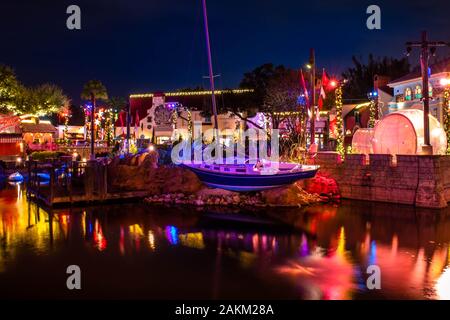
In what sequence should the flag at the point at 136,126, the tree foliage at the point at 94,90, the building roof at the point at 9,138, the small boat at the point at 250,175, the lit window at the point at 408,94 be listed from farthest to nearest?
1. the tree foliage at the point at 94,90
2. the flag at the point at 136,126
3. the building roof at the point at 9,138
4. the lit window at the point at 408,94
5. the small boat at the point at 250,175

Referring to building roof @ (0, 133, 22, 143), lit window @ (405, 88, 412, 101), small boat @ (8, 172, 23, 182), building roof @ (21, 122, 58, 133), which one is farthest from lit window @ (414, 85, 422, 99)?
building roof @ (21, 122, 58, 133)

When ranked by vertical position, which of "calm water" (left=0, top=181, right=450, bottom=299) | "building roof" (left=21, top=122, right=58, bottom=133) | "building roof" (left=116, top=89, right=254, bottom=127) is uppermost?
"building roof" (left=116, top=89, right=254, bottom=127)

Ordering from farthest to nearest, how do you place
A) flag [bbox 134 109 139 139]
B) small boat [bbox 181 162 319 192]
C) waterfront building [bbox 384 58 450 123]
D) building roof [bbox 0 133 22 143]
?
1. flag [bbox 134 109 139 139]
2. building roof [bbox 0 133 22 143]
3. waterfront building [bbox 384 58 450 123]
4. small boat [bbox 181 162 319 192]

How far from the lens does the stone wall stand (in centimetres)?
2020

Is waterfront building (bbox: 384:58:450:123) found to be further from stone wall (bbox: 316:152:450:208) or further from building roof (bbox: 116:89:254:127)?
building roof (bbox: 116:89:254:127)

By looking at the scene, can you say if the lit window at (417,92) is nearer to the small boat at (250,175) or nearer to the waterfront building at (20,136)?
the small boat at (250,175)

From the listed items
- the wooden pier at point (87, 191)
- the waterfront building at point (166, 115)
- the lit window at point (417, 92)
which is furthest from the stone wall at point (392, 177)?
the waterfront building at point (166, 115)

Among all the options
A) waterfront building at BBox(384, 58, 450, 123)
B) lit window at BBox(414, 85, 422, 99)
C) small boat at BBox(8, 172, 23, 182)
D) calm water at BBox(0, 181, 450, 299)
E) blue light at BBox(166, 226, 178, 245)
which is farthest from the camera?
lit window at BBox(414, 85, 422, 99)

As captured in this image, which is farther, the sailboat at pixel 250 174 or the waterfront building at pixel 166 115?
the waterfront building at pixel 166 115

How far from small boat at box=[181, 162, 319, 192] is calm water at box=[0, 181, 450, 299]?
1.82 metres

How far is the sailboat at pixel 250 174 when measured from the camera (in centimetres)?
2119

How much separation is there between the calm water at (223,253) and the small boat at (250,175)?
182cm

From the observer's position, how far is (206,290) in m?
9.86
